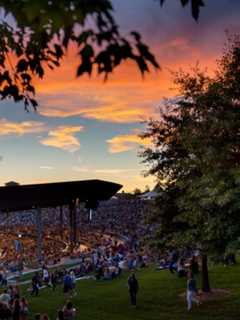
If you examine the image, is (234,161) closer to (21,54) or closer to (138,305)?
(138,305)

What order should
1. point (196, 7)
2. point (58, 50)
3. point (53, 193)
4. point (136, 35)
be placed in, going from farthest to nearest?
point (53, 193), point (58, 50), point (196, 7), point (136, 35)

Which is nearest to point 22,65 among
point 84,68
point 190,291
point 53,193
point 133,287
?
point 84,68

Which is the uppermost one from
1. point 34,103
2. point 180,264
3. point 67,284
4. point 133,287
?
point 34,103

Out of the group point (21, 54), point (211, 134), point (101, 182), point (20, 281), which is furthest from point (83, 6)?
point (101, 182)

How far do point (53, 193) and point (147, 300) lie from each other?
3037 cm

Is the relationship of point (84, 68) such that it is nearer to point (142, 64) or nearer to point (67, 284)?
point (142, 64)

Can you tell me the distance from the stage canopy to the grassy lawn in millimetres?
18468

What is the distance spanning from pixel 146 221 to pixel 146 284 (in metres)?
4.38

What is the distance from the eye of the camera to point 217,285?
83.5 feet

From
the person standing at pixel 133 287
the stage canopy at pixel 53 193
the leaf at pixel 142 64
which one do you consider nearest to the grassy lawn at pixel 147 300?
the person standing at pixel 133 287

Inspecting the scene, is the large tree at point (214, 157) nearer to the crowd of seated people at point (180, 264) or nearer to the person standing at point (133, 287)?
the person standing at point (133, 287)

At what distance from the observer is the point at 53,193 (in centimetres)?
5266

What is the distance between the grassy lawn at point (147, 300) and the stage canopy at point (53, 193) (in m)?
18.5

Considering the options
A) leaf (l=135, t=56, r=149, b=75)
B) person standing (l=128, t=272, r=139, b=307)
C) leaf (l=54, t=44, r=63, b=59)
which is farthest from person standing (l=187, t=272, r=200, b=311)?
leaf (l=135, t=56, r=149, b=75)
